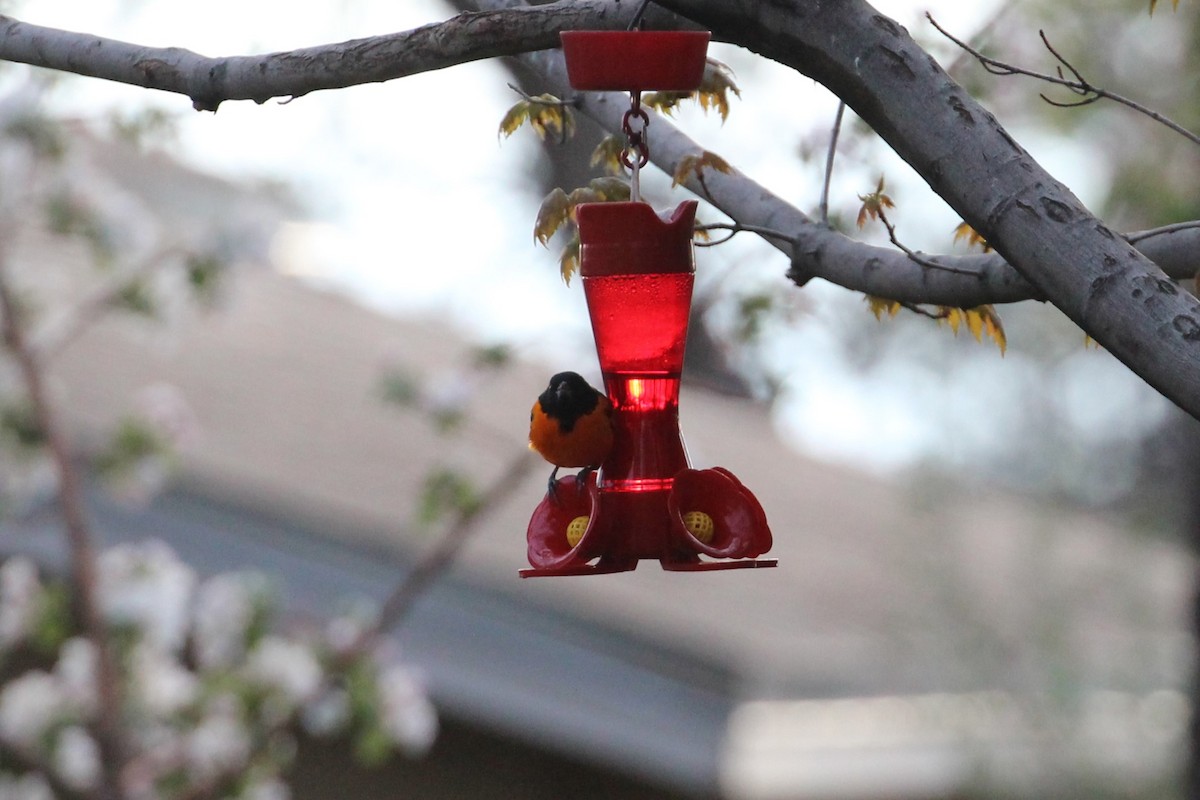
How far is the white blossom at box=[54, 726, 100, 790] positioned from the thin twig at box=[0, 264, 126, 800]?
118 millimetres

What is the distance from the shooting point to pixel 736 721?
5.50 meters

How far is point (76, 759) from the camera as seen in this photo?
4816 millimetres

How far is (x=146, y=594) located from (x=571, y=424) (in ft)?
9.36

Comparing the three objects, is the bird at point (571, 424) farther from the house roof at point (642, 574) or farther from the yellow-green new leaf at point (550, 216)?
the house roof at point (642, 574)

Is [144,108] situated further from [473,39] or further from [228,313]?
[228,313]

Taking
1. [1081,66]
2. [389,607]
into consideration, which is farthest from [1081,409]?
[389,607]

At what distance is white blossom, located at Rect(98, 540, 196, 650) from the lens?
458 centimetres

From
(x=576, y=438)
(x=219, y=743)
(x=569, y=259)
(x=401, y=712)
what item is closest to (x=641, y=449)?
(x=576, y=438)

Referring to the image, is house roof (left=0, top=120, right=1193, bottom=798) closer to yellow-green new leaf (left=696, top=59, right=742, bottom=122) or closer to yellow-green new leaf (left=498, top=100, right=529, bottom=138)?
yellow-green new leaf (left=696, top=59, right=742, bottom=122)

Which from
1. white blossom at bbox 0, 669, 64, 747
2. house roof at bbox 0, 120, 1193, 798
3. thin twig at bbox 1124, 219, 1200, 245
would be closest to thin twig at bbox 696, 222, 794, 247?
thin twig at bbox 1124, 219, 1200, 245

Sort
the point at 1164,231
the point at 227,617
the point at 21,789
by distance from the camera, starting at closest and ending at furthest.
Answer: the point at 1164,231, the point at 227,617, the point at 21,789

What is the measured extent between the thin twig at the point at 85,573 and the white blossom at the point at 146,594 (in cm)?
8

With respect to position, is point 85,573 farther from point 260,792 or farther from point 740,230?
point 740,230

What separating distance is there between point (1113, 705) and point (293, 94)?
25.3ft
